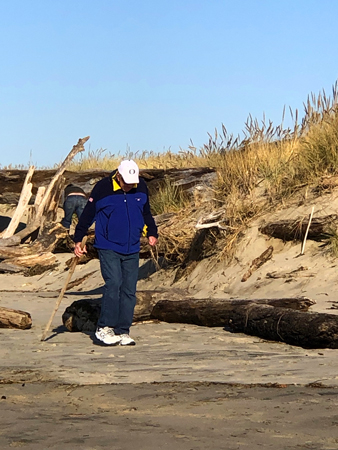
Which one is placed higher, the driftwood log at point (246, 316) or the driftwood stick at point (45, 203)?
the driftwood stick at point (45, 203)

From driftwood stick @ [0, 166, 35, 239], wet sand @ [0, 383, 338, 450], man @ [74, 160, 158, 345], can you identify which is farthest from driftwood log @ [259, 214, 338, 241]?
driftwood stick @ [0, 166, 35, 239]

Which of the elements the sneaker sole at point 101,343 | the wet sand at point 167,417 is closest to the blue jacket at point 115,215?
the sneaker sole at point 101,343

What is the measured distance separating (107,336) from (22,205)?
1008cm

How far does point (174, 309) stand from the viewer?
8.52 metres

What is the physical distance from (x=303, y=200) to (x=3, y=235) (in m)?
7.44

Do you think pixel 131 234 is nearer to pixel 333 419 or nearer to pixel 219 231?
pixel 333 419

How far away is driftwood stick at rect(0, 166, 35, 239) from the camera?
15788 mm

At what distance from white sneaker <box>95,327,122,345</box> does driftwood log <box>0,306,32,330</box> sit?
147cm

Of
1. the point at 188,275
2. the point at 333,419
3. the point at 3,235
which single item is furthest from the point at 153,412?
the point at 3,235

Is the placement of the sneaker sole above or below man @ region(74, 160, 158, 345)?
below

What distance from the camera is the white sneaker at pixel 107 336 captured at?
7066mm

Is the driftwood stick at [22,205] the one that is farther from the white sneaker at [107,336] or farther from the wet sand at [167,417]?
the wet sand at [167,417]

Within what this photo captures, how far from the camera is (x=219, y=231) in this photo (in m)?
11.7

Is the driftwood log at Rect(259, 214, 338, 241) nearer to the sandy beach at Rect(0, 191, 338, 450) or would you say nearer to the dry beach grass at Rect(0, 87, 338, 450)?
the dry beach grass at Rect(0, 87, 338, 450)
